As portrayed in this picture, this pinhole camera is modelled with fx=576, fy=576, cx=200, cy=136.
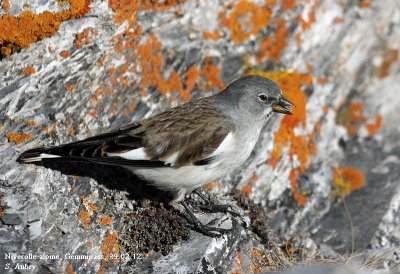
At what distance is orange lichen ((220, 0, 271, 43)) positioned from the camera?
8266 mm

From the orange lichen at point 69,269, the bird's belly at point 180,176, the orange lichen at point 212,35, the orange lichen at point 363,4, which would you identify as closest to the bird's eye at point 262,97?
the bird's belly at point 180,176

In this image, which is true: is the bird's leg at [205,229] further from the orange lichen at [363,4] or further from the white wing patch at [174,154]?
the orange lichen at [363,4]

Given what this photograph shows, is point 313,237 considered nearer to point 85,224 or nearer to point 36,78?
point 85,224

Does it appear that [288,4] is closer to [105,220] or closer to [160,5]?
[160,5]

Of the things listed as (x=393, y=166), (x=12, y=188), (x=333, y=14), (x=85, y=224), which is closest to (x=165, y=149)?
(x=85, y=224)

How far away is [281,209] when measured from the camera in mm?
7699

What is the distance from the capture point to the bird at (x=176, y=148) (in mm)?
5793

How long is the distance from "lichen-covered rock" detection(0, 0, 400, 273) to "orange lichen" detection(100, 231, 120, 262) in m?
0.01

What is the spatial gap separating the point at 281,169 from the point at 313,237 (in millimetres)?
1001

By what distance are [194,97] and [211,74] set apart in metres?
0.46

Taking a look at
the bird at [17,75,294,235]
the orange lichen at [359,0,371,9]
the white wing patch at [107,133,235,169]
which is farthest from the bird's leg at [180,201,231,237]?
the orange lichen at [359,0,371,9]

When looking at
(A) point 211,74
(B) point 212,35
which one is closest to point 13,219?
(A) point 211,74

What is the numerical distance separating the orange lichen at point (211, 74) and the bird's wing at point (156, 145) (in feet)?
6.19

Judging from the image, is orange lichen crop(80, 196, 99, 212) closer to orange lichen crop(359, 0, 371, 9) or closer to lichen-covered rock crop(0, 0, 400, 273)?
lichen-covered rock crop(0, 0, 400, 273)
